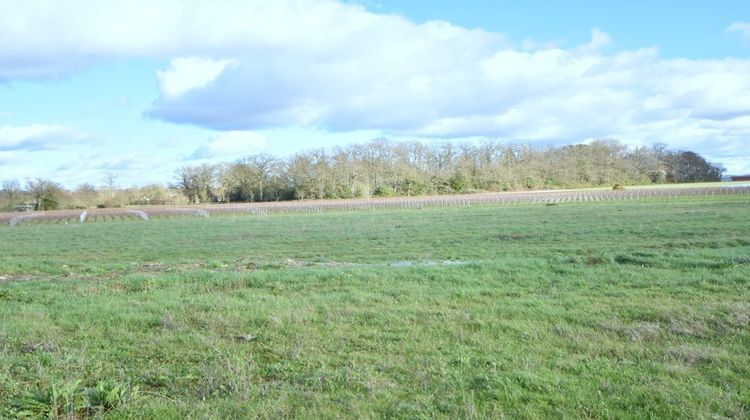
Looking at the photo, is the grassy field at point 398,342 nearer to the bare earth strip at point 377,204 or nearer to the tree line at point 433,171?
the bare earth strip at point 377,204

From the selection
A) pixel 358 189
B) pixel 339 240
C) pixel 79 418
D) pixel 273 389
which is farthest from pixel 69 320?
pixel 358 189

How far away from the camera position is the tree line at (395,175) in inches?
4190

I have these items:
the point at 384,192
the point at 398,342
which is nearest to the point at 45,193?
the point at 384,192

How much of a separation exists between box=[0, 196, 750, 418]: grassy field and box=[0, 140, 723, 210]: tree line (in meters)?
93.6

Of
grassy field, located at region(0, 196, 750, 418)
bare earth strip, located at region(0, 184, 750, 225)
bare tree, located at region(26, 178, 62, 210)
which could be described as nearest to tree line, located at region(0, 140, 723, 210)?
bare tree, located at region(26, 178, 62, 210)

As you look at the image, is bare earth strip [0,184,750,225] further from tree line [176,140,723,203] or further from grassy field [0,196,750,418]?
grassy field [0,196,750,418]

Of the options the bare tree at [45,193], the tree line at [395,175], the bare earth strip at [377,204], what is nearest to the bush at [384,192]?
the tree line at [395,175]

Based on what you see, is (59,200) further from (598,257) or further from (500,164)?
(598,257)

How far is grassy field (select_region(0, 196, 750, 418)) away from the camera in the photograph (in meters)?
5.26

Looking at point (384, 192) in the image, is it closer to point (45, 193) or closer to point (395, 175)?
point (395, 175)

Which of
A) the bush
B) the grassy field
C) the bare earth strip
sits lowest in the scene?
the grassy field

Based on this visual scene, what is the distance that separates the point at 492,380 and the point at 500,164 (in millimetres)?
125639

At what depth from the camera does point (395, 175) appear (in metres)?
118

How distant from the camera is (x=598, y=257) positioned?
14.4 metres
